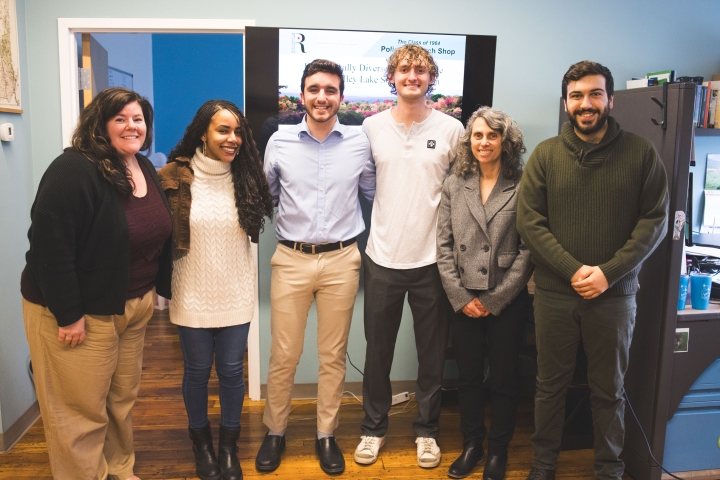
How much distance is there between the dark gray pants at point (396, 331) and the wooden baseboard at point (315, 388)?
64 cm

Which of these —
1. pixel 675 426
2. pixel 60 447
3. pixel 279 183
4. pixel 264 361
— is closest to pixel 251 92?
pixel 279 183

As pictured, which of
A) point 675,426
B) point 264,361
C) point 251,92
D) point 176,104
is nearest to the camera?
point 675,426

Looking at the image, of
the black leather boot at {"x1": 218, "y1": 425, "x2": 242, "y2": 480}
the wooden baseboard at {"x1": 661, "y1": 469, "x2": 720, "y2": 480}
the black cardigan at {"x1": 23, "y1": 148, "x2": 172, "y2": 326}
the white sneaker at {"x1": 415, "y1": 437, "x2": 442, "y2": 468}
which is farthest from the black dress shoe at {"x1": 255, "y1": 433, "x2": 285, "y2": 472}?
the wooden baseboard at {"x1": 661, "y1": 469, "x2": 720, "y2": 480}

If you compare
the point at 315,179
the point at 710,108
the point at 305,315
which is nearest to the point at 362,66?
the point at 315,179

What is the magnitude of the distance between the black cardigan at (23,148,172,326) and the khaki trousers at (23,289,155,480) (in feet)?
0.31

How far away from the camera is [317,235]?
2.38 meters

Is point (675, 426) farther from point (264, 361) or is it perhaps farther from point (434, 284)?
point (264, 361)

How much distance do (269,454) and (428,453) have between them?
691 mm

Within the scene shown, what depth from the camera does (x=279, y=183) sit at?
A: 2482 mm

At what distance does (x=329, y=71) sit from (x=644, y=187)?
1265 mm

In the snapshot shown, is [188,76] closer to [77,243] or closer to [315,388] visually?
[315,388]

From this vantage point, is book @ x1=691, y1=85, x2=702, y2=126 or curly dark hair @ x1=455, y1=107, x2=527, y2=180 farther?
book @ x1=691, y1=85, x2=702, y2=126

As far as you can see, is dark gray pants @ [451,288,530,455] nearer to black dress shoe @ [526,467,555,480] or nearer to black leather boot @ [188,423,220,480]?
black dress shoe @ [526,467,555,480]

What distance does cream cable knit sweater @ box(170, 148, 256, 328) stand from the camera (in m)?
2.19
